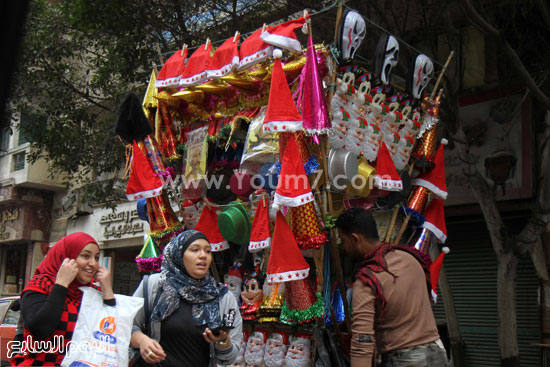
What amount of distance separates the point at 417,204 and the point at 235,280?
1791 millimetres

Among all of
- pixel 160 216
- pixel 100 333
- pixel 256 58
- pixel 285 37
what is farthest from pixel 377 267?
pixel 160 216

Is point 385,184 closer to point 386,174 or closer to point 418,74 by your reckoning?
point 386,174

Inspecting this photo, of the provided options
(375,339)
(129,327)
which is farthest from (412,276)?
(129,327)

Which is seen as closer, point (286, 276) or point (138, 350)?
point (138, 350)

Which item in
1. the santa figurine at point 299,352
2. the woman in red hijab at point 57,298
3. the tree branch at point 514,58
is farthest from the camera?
the tree branch at point 514,58

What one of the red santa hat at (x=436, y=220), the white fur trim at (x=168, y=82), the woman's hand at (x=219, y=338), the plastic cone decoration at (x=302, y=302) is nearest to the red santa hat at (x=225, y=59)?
the white fur trim at (x=168, y=82)

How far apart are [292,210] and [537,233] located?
3168 millimetres

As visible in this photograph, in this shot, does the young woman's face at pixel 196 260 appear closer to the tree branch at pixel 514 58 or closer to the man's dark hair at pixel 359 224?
the man's dark hair at pixel 359 224

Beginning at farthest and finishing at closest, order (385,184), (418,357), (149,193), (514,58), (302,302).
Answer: (514,58), (149,193), (385,184), (302,302), (418,357)

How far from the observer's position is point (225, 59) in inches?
187

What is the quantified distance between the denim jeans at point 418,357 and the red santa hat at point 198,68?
295cm

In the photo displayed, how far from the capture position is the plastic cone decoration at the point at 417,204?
5.05 meters

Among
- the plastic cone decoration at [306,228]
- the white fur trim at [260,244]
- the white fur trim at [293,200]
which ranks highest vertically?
the white fur trim at [293,200]

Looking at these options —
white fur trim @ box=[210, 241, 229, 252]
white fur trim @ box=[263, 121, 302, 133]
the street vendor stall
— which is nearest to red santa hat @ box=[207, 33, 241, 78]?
the street vendor stall
